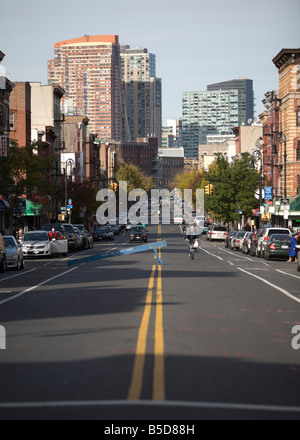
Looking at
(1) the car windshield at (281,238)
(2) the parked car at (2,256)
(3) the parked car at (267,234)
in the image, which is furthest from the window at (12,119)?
(2) the parked car at (2,256)

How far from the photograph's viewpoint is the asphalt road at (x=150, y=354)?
840 cm

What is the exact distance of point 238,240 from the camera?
2448 inches

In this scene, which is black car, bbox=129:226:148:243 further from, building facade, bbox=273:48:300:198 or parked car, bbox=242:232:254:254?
parked car, bbox=242:232:254:254

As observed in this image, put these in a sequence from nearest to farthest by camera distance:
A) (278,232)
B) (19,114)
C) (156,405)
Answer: (156,405) → (278,232) → (19,114)

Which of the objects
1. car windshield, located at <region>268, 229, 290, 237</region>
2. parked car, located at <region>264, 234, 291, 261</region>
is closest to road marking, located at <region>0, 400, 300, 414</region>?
parked car, located at <region>264, 234, 291, 261</region>

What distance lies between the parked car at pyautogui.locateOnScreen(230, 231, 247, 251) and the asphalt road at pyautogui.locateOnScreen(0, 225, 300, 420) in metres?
38.5

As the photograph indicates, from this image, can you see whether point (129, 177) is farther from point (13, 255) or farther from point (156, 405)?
point (156, 405)

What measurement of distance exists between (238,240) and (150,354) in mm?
51103

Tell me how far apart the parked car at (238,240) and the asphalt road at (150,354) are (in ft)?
126

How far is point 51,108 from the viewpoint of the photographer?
10650 centimetres

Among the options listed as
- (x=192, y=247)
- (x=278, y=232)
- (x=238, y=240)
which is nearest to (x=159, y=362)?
(x=192, y=247)

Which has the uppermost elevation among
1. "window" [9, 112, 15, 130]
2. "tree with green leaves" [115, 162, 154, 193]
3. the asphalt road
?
"window" [9, 112, 15, 130]

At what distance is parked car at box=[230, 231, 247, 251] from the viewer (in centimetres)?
6174
